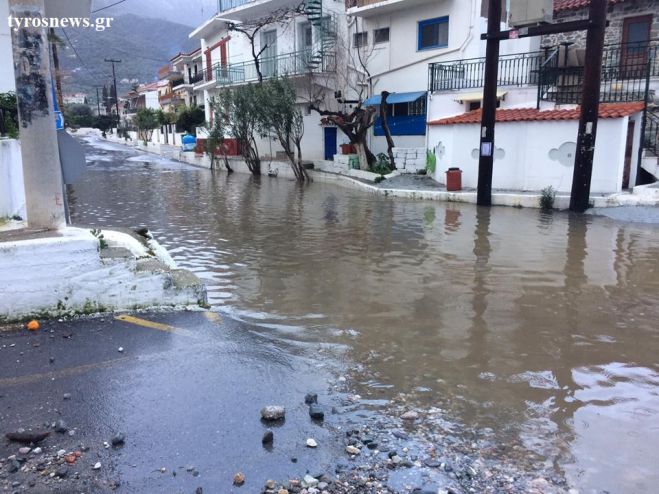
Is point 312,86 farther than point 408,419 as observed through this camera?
Yes

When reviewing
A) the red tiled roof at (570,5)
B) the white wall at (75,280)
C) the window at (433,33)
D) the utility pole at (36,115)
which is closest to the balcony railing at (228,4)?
the window at (433,33)

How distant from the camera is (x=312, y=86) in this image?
2848cm

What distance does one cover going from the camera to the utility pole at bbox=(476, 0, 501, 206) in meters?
15.9

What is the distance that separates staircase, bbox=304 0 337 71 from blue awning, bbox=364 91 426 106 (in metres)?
3.47

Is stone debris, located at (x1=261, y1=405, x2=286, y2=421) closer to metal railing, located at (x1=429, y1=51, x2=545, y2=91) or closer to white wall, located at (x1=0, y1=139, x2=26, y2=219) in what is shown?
white wall, located at (x1=0, y1=139, x2=26, y2=219)

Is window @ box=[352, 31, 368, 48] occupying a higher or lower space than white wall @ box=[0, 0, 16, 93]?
higher

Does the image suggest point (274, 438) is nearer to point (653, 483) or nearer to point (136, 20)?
point (653, 483)

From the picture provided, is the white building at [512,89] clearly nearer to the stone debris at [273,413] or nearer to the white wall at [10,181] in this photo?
the white wall at [10,181]

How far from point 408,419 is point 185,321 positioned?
2.87m

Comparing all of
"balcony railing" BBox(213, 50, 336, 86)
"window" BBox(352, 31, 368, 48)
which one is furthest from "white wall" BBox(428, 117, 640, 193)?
"balcony railing" BBox(213, 50, 336, 86)

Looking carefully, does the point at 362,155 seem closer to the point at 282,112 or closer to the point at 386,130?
the point at 386,130

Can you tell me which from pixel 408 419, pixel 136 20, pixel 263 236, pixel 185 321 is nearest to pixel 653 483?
pixel 408 419

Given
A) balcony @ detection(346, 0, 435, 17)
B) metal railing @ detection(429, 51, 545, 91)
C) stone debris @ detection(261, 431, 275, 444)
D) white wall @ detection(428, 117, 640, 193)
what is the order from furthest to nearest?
balcony @ detection(346, 0, 435, 17) → metal railing @ detection(429, 51, 545, 91) → white wall @ detection(428, 117, 640, 193) → stone debris @ detection(261, 431, 275, 444)

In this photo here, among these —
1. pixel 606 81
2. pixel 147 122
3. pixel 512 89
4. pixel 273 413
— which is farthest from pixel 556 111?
pixel 147 122
